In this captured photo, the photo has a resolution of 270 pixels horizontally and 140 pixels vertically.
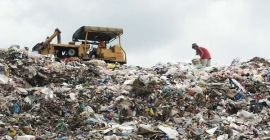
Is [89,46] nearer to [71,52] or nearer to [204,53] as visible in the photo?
[71,52]

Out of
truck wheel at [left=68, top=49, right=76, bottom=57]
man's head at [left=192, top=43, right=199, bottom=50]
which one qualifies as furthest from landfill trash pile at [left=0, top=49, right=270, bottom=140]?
truck wheel at [left=68, top=49, right=76, bottom=57]

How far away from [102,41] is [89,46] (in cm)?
56

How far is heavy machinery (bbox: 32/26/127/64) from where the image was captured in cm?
1941

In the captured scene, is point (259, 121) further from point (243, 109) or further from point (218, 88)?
point (218, 88)

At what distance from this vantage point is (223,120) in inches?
456

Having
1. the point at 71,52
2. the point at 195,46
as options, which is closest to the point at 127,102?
the point at 195,46

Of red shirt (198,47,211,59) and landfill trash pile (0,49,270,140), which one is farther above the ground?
red shirt (198,47,211,59)

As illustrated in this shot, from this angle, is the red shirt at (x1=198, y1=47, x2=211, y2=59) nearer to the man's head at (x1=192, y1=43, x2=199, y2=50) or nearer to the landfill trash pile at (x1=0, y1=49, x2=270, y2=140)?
the man's head at (x1=192, y1=43, x2=199, y2=50)

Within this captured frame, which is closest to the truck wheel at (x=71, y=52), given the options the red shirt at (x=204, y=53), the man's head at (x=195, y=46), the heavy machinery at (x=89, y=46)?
the heavy machinery at (x=89, y=46)

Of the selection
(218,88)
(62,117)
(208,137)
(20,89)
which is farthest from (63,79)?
(208,137)

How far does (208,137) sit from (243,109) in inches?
72.6

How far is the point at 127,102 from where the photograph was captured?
12.1m

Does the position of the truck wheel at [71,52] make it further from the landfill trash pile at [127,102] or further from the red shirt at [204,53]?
the red shirt at [204,53]

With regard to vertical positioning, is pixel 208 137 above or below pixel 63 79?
below
